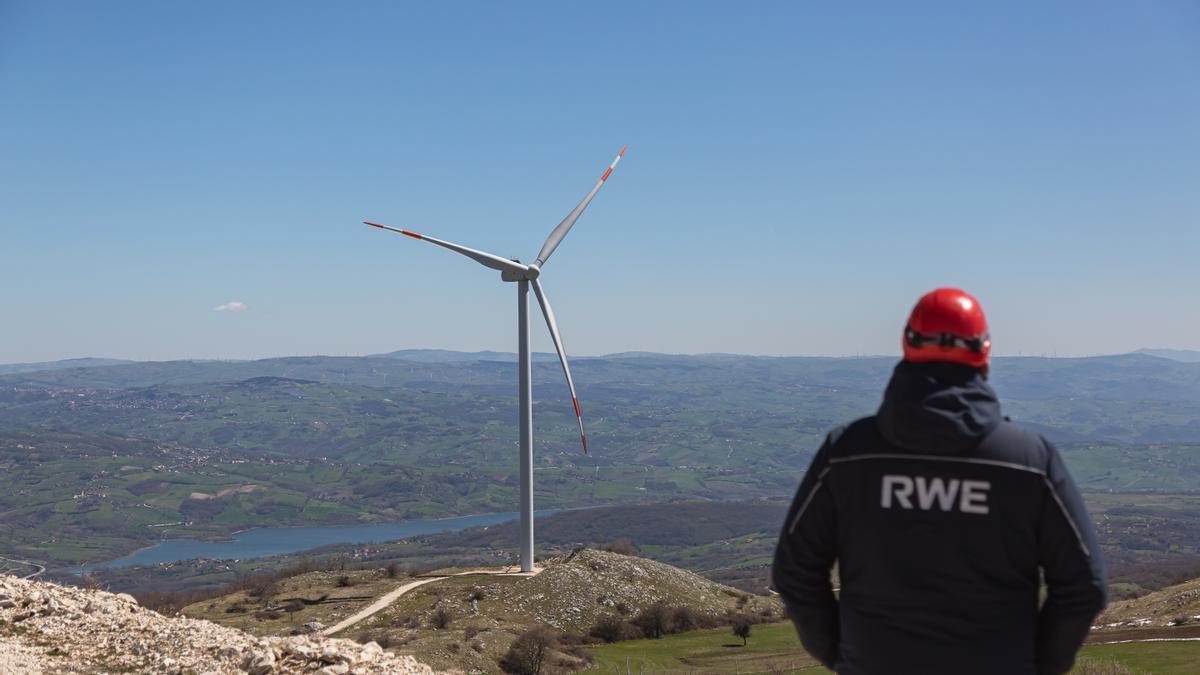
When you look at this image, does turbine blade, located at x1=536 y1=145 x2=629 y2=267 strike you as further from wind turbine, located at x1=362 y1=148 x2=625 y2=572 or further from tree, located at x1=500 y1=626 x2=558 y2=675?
tree, located at x1=500 y1=626 x2=558 y2=675

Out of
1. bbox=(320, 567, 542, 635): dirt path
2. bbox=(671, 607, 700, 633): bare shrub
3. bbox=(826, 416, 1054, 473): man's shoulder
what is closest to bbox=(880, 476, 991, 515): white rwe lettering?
bbox=(826, 416, 1054, 473): man's shoulder

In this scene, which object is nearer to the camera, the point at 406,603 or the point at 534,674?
the point at 534,674

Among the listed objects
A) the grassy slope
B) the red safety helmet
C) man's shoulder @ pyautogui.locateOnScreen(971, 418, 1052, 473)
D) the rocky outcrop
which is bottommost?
the grassy slope

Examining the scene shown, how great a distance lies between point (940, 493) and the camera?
17.0 ft

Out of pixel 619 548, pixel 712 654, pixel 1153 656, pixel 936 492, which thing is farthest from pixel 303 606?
pixel 936 492

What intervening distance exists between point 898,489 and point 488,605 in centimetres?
4948

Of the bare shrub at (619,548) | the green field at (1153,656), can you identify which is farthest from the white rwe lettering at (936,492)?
the bare shrub at (619,548)

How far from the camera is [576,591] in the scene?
5616 centimetres

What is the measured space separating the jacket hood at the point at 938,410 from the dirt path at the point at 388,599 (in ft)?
145

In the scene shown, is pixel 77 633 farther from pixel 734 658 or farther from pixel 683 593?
pixel 683 593

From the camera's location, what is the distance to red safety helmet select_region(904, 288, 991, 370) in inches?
210

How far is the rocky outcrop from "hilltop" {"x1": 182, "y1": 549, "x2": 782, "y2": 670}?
19440 mm

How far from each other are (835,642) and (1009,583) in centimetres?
108

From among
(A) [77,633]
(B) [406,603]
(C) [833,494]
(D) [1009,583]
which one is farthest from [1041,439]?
(B) [406,603]
